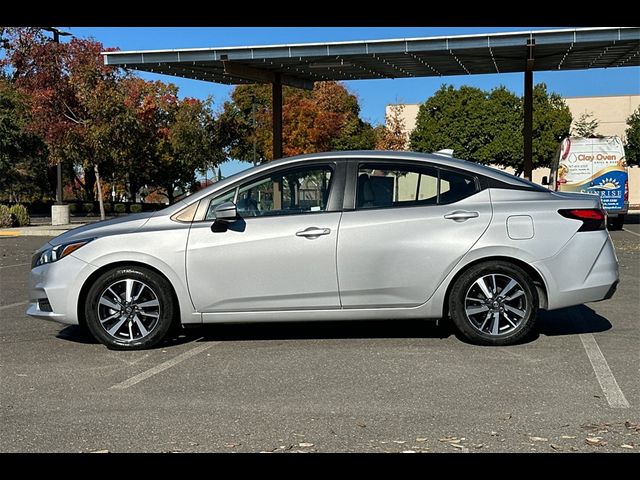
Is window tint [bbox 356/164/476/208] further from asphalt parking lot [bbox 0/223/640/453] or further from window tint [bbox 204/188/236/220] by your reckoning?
asphalt parking lot [bbox 0/223/640/453]

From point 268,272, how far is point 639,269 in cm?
786

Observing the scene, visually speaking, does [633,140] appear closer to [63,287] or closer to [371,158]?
[371,158]

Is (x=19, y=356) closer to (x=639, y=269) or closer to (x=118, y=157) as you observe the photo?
(x=639, y=269)

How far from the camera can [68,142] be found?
2597 centimetres

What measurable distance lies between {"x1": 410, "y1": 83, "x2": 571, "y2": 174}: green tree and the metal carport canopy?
27875mm

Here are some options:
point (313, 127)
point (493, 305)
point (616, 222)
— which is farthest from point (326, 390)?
point (313, 127)

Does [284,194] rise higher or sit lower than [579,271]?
higher

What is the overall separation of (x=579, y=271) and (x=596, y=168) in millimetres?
Answer: 17547

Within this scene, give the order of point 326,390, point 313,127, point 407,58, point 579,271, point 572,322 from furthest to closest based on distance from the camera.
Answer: point 313,127 < point 407,58 < point 572,322 < point 579,271 < point 326,390

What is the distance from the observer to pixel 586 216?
670 cm

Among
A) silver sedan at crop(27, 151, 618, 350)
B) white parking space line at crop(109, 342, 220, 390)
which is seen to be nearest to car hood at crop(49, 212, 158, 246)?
silver sedan at crop(27, 151, 618, 350)

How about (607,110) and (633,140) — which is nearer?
(633,140)

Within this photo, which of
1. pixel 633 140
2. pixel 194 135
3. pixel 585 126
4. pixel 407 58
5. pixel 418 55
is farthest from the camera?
pixel 585 126

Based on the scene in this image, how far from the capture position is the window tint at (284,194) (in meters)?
6.77
